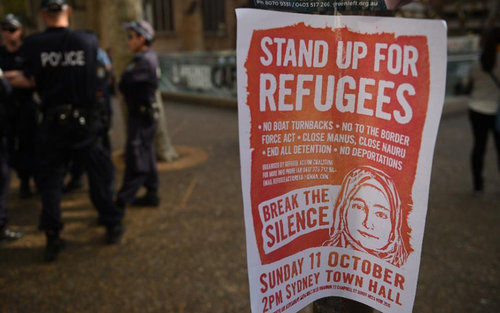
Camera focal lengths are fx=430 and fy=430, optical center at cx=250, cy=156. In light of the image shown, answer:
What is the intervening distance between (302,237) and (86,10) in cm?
2602

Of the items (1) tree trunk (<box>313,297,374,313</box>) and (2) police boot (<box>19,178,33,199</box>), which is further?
(2) police boot (<box>19,178,33,199</box>)

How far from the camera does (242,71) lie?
54.7 inches

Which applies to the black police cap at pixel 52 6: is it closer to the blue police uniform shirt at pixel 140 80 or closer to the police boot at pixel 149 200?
the blue police uniform shirt at pixel 140 80

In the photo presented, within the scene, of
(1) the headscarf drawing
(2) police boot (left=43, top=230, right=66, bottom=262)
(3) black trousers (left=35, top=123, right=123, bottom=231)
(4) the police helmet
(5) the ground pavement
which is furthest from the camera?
(4) the police helmet

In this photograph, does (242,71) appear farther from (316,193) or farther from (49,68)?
(49,68)

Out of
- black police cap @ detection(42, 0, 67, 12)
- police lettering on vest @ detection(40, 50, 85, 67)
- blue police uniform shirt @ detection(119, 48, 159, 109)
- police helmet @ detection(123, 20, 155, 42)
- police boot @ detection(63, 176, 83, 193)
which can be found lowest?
police boot @ detection(63, 176, 83, 193)

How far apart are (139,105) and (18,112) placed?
5.21 feet

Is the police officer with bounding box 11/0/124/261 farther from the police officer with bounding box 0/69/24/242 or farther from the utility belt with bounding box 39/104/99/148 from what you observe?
the police officer with bounding box 0/69/24/242

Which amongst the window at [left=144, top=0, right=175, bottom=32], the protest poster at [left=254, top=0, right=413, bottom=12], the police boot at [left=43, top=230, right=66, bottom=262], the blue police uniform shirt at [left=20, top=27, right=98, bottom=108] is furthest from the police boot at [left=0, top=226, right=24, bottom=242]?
the window at [left=144, top=0, right=175, bottom=32]

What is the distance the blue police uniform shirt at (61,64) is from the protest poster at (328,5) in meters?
2.35

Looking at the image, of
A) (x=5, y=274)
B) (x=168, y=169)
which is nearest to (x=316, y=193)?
(x=5, y=274)

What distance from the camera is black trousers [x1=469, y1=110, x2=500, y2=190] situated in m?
4.66

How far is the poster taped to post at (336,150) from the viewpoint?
1365 mm

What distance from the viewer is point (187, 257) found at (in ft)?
11.8
